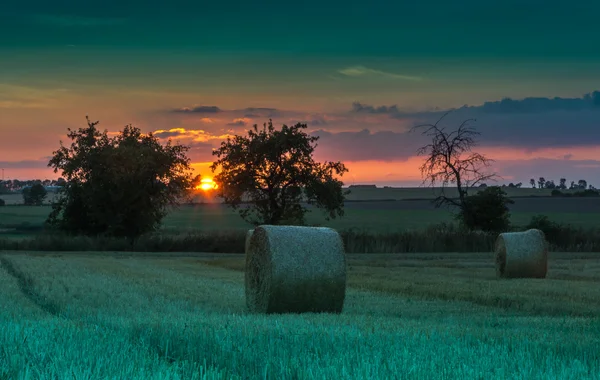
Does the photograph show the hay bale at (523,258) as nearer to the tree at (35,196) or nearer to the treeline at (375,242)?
the treeline at (375,242)

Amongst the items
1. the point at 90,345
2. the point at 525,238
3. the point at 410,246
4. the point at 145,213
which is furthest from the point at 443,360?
the point at 145,213

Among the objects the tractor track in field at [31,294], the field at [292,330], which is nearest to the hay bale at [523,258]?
the field at [292,330]

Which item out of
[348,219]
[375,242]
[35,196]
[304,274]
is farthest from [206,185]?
[35,196]

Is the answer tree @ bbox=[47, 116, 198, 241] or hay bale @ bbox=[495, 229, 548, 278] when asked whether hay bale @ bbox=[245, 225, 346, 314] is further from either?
tree @ bbox=[47, 116, 198, 241]

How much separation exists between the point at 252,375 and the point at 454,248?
3895 cm

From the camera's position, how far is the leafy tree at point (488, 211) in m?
49.8

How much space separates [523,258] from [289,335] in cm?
1803

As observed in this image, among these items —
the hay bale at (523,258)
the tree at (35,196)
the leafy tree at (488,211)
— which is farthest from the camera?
the tree at (35,196)

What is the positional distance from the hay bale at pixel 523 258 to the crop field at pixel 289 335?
5.08 m

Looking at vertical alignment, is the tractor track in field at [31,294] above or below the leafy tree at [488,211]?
below

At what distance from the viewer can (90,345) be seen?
336 inches

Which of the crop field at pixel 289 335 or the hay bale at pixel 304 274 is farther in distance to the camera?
the hay bale at pixel 304 274

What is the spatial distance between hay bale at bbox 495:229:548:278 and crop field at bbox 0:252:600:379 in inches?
200

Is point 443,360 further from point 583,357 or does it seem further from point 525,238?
point 525,238
